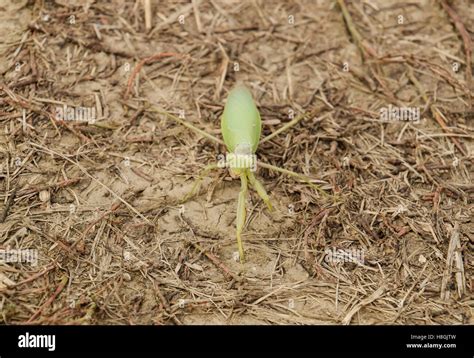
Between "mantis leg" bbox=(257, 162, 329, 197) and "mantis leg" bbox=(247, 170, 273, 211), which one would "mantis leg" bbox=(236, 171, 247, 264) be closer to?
"mantis leg" bbox=(247, 170, 273, 211)

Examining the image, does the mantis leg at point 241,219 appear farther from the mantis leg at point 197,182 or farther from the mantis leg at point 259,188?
the mantis leg at point 197,182

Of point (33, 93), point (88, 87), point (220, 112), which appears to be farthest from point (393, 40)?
point (33, 93)

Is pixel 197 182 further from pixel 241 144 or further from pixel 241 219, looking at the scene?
pixel 241 219

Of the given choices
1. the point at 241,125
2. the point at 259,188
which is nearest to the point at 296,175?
the point at 259,188

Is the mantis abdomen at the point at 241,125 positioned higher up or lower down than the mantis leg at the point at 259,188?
higher up

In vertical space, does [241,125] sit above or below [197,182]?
above

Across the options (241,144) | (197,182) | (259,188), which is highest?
(241,144)

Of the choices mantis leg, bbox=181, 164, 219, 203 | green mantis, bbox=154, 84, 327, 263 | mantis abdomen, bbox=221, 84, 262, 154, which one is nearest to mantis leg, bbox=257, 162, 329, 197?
green mantis, bbox=154, 84, 327, 263

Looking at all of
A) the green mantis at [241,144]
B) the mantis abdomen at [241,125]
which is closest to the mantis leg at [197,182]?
the green mantis at [241,144]

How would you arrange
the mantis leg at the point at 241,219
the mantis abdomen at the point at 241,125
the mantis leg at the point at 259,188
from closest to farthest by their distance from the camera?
the mantis leg at the point at 241,219
the mantis leg at the point at 259,188
the mantis abdomen at the point at 241,125
